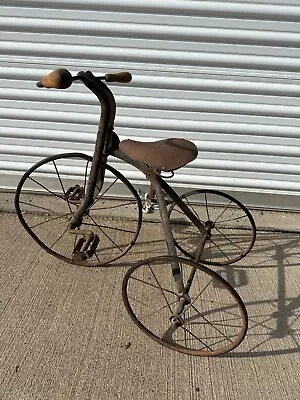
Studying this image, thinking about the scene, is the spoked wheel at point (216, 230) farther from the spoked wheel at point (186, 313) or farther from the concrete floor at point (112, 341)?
the spoked wheel at point (186, 313)

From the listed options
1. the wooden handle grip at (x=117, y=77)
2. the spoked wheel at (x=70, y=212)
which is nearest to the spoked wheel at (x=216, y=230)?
the spoked wheel at (x=70, y=212)

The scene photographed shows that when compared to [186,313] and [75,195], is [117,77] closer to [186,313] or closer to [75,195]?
[75,195]

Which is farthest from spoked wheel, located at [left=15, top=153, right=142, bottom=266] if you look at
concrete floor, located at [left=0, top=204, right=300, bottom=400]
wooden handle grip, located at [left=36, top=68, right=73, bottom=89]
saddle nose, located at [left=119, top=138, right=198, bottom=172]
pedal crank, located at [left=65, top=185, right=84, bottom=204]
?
wooden handle grip, located at [left=36, top=68, right=73, bottom=89]

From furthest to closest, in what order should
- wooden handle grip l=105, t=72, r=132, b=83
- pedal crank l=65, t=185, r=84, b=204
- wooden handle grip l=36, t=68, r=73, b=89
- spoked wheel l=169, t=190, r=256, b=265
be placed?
spoked wheel l=169, t=190, r=256, b=265, pedal crank l=65, t=185, r=84, b=204, wooden handle grip l=105, t=72, r=132, b=83, wooden handle grip l=36, t=68, r=73, b=89

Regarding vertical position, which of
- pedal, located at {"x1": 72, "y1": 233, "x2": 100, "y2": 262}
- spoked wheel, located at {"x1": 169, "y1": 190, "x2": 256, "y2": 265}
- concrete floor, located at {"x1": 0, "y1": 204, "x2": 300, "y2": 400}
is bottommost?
concrete floor, located at {"x1": 0, "y1": 204, "x2": 300, "y2": 400}

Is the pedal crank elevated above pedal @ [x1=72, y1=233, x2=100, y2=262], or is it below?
above

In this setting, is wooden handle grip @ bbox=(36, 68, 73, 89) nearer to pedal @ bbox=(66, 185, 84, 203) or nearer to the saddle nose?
the saddle nose

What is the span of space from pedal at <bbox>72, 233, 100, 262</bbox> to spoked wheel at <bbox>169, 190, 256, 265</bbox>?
54cm

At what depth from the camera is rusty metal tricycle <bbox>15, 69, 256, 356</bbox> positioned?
212 cm

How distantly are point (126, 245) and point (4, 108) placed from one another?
1275 mm

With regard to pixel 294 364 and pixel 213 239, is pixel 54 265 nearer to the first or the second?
pixel 213 239

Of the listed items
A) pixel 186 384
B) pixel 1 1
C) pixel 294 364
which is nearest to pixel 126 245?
pixel 186 384

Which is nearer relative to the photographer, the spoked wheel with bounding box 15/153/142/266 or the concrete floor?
the concrete floor

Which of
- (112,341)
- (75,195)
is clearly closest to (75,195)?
(75,195)
